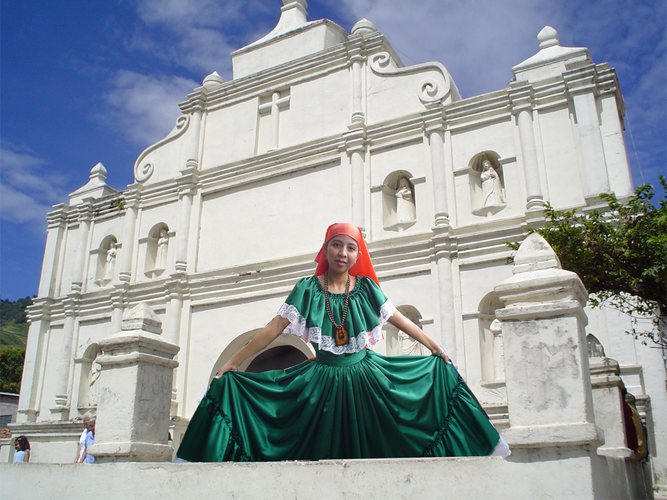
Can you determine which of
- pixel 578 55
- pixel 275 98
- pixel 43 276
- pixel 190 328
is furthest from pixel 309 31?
pixel 43 276

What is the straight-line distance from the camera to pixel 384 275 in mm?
11766

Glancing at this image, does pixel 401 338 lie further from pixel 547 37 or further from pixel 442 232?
pixel 547 37

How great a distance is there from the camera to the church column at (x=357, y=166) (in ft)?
40.4

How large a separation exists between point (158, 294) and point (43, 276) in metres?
4.19

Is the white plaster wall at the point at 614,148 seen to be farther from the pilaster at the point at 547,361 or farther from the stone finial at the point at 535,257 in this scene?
the pilaster at the point at 547,361

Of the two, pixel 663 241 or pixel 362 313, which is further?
pixel 663 241

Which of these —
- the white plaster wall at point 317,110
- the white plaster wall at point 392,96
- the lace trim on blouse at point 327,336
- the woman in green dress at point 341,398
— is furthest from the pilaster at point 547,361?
the white plaster wall at point 317,110

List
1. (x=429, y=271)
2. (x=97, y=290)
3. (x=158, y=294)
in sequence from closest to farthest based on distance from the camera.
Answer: (x=429, y=271), (x=158, y=294), (x=97, y=290)

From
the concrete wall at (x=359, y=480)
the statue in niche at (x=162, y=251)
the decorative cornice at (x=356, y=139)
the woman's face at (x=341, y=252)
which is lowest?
the concrete wall at (x=359, y=480)

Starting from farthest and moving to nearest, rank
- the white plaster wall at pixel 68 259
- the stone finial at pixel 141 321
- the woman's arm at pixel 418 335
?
the white plaster wall at pixel 68 259 < the stone finial at pixel 141 321 < the woman's arm at pixel 418 335

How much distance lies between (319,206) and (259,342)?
8.38m

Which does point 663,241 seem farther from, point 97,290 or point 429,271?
point 97,290

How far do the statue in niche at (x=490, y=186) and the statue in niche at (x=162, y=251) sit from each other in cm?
729

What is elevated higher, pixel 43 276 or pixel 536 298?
pixel 43 276
